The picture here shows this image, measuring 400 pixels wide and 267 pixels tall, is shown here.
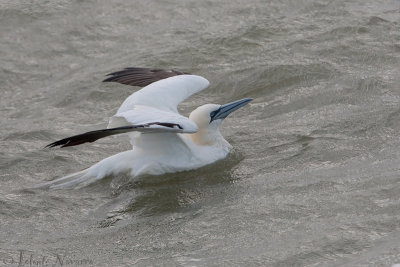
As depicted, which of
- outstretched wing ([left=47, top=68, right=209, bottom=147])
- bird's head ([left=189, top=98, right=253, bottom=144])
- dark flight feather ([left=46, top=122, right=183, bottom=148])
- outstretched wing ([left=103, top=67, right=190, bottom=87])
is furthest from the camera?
outstretched wing ([left=103, top=67, right=190, bottom=87])

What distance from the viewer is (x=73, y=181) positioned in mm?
8234

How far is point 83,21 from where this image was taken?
1262 centimetres

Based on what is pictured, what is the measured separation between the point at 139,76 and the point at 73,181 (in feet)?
5.46

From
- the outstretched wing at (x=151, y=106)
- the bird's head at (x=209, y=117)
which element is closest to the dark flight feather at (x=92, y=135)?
the outstretched wing at (x=151, y=106)

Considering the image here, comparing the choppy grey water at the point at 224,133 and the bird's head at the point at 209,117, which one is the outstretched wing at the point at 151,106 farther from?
the choppy grey water at the point at 224,133

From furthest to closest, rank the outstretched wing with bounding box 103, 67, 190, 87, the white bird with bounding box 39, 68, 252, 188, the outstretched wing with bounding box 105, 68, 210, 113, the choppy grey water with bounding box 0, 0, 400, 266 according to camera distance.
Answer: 1. the outstretched wing with bounding box 103, 67, 190, 87
2. the outstretched wing with bounding box 105, 68, 210, 113
3. the white bird with bounding box 39, 68, 252, 188
4. the choppy grey water with bounding box 0, 0, 400, 266

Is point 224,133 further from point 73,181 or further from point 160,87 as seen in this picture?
point 73,181

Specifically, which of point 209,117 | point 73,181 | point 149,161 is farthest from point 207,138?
point 73,181

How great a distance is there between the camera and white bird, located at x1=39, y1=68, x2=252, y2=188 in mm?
7898

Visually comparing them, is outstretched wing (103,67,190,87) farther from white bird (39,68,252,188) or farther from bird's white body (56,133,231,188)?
bird's white body (56,133,231,188)

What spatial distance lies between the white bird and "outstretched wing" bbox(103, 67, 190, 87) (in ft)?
0.08

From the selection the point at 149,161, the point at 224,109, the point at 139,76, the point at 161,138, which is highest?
the point at 139,76

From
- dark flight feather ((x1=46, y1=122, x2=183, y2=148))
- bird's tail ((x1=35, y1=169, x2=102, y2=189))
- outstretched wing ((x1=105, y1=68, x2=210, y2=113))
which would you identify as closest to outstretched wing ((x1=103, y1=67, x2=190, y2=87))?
Answer: outstretched wing ((x1=105, y1=68, x2=210, y2=113))

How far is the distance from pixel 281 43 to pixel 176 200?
14.9 feet
